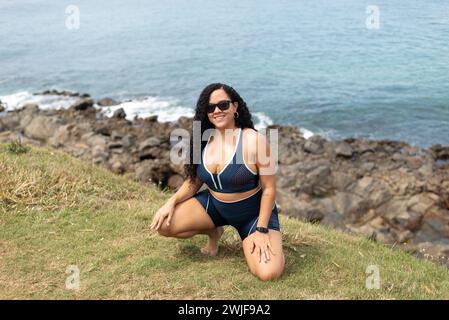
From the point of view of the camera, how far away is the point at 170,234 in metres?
6.04

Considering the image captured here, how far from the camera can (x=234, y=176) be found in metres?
5.59

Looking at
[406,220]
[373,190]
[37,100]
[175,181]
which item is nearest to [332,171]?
[373,190]

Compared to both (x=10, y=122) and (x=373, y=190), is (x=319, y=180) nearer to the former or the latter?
(x=373, y=190)

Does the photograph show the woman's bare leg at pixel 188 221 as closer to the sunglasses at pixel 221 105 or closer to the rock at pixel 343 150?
the sunglasses at pixel 221 105

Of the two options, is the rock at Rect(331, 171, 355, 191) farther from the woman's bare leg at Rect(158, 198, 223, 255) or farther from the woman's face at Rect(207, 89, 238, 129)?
the woman's face at Rect(207, 89, 238, 129)

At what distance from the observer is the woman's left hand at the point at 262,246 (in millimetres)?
5605

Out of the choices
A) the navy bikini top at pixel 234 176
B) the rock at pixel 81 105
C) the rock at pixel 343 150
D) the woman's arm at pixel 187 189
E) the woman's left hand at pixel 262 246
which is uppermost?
the navy bikini top at pixel 234 176

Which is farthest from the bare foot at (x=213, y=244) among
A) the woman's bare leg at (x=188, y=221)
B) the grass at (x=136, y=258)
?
the woman's bare leg at (x=188, y=221)

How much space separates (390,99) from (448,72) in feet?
24.1

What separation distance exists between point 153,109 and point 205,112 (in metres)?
24.4

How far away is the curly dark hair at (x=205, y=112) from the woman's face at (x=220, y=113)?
0.05 metres

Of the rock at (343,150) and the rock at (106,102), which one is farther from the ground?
the rock at (106,102)

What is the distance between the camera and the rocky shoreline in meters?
14.4

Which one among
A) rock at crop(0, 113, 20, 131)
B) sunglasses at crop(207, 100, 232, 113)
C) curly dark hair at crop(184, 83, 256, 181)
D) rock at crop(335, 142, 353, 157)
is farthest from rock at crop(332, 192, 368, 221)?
rock at crop(0, 113, 20, 131)
